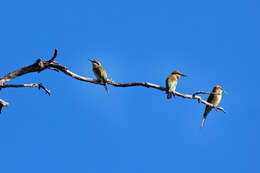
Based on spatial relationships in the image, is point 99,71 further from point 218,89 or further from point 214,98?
point 218,89

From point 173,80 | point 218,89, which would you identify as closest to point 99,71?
point 173,80

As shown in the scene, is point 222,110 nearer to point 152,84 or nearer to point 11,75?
point 152,84

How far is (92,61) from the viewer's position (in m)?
8.12

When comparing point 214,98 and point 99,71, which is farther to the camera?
point 214,98

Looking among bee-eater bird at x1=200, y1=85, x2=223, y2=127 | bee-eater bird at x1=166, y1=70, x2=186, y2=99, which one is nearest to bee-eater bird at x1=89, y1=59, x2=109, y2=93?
bee-eater bird at x1=166, y1=70, x2=186, y2=99

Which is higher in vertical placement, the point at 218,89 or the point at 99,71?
the point at 218,89

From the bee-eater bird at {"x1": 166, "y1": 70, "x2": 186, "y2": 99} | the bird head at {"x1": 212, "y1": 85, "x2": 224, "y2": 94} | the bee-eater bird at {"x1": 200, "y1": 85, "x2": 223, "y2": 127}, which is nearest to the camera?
the bee-eater bird at {"x1": 166, "y1": 70, "x2": 186, "y2": 99}

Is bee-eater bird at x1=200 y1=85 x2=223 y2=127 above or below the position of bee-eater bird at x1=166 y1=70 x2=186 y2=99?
above

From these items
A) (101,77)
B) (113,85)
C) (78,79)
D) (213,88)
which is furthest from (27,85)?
(213,88)

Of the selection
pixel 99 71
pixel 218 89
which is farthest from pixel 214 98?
pixel 99 71

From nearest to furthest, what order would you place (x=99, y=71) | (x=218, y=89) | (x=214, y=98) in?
(x=99, y=71) → (x=214, y=98) → (x=218, y=89)

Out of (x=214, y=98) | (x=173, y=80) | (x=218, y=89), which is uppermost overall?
(x=218, y=89)

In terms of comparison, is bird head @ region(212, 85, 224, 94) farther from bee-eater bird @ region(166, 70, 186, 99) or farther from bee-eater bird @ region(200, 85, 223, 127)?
bee-eater bird @ region(166, 70, 186, 99)

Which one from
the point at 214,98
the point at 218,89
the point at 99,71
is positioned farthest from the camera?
the point at 218,89
